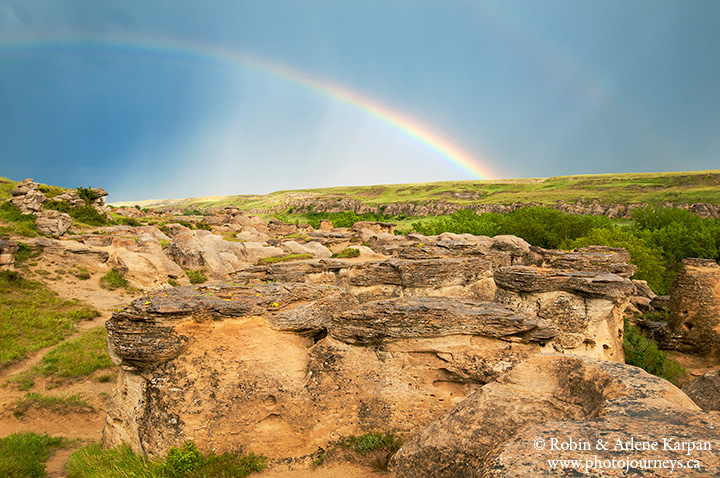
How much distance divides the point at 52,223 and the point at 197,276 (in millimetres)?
18516

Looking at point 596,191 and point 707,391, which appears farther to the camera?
point 596,191

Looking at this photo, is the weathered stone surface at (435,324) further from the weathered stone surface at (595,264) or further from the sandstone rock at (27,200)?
the sandstone rock at (27,200)

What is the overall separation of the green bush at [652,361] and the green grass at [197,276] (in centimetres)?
2857

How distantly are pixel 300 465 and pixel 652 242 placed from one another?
52.4 m

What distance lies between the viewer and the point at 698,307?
67.2 ft

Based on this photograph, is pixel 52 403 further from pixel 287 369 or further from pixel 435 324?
pixel 435 324

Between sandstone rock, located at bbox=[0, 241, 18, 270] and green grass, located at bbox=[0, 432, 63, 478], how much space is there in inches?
718

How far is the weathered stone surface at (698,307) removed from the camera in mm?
20109

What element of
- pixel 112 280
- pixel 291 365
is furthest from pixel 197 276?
pixel 291 365

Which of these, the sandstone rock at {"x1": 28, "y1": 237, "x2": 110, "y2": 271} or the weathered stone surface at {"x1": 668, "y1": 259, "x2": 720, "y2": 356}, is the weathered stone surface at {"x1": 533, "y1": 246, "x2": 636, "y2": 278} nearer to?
the weathered stone surface at {"x1": 668, "y1": 259, "x2": 720, "y2": 356}

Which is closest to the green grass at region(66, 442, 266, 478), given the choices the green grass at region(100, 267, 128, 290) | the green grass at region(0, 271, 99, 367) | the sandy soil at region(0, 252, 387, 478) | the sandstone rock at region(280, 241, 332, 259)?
the sandy soil at region(0, 252, 387, 478)

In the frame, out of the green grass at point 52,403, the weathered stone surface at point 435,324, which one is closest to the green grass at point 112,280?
the green grass at point 52,403

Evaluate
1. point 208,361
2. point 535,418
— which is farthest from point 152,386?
point 535,418

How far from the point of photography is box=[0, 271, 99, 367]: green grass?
16.7m
